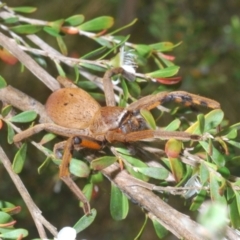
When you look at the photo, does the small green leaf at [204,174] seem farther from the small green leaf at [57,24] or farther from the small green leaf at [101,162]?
the small green leaf at [57,24]

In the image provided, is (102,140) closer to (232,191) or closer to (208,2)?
(232,191)

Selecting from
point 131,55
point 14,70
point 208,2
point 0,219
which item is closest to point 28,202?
point 0,219

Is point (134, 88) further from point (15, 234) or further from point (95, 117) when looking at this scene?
point (15, 234)

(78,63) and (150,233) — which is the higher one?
(78,63)

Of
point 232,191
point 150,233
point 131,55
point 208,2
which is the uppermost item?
point 131,55

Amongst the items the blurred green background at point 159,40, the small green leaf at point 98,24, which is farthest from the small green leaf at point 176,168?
the blurred green background at point 159,40

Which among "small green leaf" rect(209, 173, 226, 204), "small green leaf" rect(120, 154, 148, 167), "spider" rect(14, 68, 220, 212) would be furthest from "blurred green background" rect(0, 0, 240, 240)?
"small green leaf" rect(209, 173, 226, 204)
